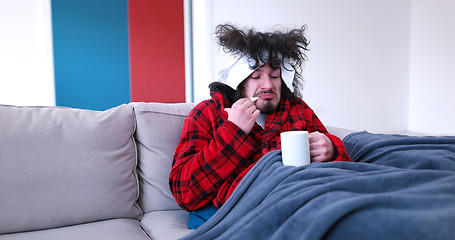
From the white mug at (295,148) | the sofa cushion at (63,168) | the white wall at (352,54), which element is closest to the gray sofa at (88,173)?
the sofa cushion at (63,168)

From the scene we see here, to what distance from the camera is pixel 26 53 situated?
287 cm

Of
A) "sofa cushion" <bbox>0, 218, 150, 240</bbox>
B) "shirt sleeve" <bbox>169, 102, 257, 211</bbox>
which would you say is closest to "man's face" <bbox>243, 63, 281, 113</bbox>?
"shirt sleeve" <bbox>169, 102, 257, 211</bbox>

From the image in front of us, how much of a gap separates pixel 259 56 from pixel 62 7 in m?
2.11

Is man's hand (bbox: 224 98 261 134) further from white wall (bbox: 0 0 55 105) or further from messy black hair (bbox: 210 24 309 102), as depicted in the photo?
white wall (bbox: 0 0 55 105)

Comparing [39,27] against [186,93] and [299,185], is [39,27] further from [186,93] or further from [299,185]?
[299,185]

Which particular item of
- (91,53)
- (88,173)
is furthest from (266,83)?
(91,53)

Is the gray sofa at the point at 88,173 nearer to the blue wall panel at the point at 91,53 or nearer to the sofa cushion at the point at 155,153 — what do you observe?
the sofa cushion at the point at 155,153

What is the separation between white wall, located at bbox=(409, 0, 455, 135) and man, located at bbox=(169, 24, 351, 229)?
3.19 metres

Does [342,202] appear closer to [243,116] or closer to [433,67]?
[243,116]

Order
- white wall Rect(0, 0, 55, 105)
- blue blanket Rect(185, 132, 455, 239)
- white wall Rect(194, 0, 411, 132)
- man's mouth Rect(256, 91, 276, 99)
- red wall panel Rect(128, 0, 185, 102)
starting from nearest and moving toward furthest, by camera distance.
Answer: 1. blue blanket Rect(185, 132, 455, 239)
2. man's mouth Rect(256, 91, 276, 99)
3. white wall Rect(0, 0, 55, 105)
4. red wall panel Rect(128, 0, 185, 102)
5. white wall Rect(194, 0, 411, 132)

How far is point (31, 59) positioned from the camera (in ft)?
9.44

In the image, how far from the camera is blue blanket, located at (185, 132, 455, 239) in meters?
0.64

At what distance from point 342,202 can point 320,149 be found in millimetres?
514

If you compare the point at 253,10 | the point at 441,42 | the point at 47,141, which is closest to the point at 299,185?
the point at 47,141
